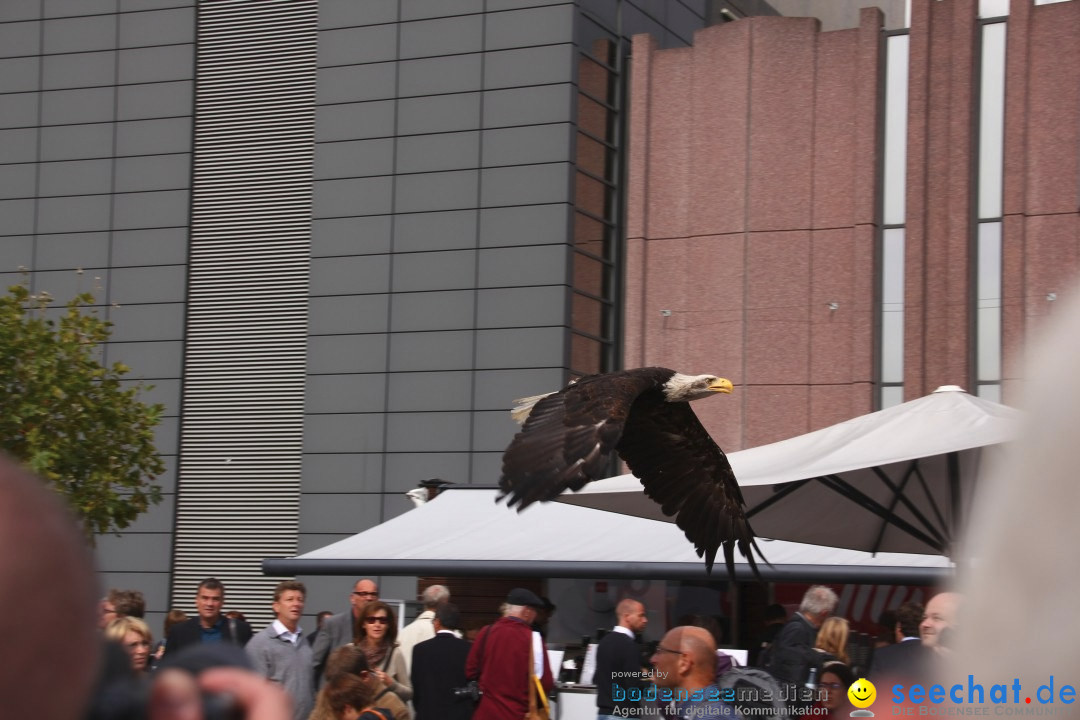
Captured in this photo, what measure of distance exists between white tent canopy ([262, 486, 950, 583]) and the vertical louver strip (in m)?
6.42

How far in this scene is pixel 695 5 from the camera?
2870 centimetres

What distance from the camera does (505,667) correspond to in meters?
9.59

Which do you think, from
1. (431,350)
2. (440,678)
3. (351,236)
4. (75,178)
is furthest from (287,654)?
(75,178)

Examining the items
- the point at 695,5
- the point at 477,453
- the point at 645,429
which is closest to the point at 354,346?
the point at 477,453

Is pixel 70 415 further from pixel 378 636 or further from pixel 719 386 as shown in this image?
pixel 719 386

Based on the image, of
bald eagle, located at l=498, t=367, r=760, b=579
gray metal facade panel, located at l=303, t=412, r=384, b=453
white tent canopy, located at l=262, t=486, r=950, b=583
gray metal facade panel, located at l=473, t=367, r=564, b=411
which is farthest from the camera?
gray metal facade panel, located at l=303, t=412, r=384, b=453

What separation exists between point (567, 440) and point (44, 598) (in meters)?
6.99

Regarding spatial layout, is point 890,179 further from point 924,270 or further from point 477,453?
point 477,453

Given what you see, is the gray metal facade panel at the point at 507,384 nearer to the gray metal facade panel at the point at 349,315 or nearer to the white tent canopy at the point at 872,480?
the gray metal facade panel at the point at 349,315

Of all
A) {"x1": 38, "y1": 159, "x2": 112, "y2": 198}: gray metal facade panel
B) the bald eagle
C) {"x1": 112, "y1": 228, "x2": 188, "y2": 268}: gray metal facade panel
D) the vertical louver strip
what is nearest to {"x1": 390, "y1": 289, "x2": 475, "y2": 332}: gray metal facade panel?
the vertical louver strip

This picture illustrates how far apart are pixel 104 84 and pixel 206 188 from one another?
9.92ft

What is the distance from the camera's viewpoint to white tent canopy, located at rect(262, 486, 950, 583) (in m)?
16.5

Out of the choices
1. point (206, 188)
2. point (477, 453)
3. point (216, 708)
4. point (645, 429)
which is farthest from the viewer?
point (206, 188)

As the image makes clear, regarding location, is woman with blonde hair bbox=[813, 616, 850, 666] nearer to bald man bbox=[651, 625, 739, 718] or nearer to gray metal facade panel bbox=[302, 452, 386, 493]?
bald man bbox=[651, 625, 739, 718]
